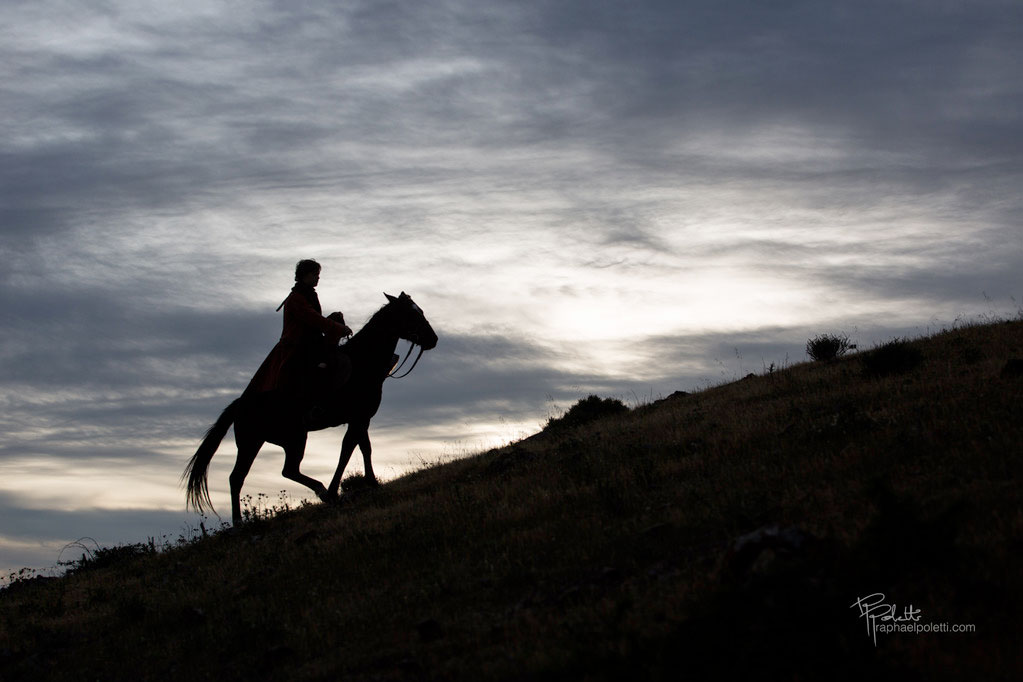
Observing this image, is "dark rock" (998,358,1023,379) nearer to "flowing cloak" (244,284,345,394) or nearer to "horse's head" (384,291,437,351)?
"horse's head" (384,291,437,351)

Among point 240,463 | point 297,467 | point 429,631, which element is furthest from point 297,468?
point 429,631

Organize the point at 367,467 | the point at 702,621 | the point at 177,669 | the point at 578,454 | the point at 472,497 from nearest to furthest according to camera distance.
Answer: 1. the point at 702,621
2. the point at 177,669
3. the point at 472,497
4. the point at 578,454
5. the point at 367,467

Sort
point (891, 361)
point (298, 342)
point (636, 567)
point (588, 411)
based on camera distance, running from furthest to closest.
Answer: point (588, 411)
point (891, 361)
point (298, 342)
point (636, 567)

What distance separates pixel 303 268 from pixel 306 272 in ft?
0.33

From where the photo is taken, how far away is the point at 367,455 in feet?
55.0

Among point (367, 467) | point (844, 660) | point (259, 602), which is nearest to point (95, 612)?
point (259, 602)

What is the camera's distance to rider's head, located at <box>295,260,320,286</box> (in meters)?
16.1

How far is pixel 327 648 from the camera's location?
8883mm

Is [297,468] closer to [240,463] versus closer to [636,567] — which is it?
[240,463]

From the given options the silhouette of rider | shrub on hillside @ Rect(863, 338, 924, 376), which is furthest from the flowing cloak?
shrub on hillside @ Rect(863, 338, 924, 376)

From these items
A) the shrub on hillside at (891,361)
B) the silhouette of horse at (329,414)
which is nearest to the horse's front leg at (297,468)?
the silhouette of horse at (329,414)

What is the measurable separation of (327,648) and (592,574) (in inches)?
108

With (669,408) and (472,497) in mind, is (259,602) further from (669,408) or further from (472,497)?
(669,408)

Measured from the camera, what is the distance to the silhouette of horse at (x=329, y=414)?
16234 millimetres
